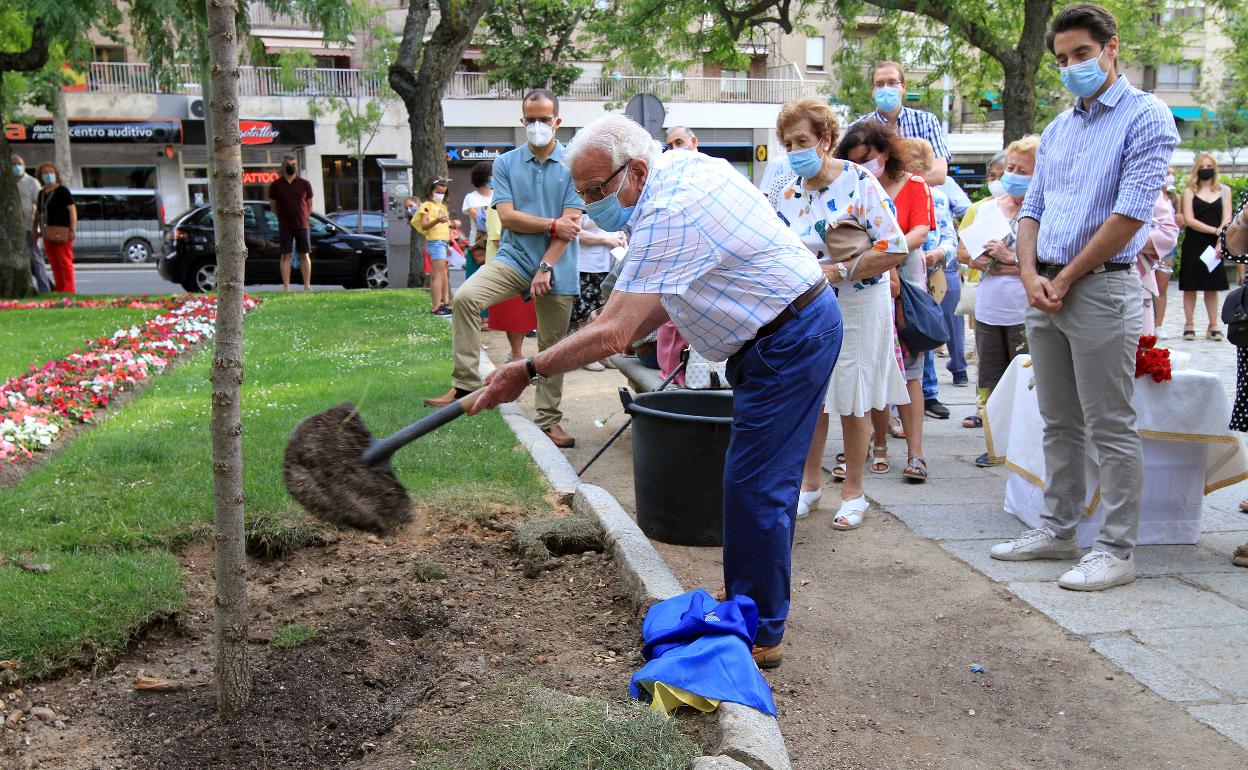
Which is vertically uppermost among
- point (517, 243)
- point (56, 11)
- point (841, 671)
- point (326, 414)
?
point (56, 11)

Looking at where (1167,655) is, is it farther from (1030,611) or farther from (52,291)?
(52,291)

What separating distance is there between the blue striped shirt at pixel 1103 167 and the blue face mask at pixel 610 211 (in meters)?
1.95

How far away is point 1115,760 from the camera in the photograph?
315cm

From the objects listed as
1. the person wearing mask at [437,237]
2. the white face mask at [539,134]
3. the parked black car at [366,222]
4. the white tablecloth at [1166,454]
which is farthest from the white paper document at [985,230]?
the parked black car at [366,222]

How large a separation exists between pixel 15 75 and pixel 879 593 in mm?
26944

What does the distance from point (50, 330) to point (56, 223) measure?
6685 millimetres

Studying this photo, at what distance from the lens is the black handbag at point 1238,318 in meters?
4.77

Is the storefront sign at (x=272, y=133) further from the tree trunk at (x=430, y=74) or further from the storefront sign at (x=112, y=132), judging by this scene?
the tree trunk at (x=430, y=74)

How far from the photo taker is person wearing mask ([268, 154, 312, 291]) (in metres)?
16.6

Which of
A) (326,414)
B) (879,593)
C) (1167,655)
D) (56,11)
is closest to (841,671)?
(879,593)

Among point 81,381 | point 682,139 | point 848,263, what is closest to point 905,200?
point 848,263

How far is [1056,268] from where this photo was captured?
4.52 m

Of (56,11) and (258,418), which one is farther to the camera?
(56,11)

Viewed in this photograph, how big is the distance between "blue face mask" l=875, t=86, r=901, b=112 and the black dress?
21.5 feet
